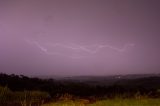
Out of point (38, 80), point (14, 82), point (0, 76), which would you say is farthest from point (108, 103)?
point (38, 80)

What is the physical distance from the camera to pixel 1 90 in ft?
89.2

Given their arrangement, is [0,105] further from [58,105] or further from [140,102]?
[140,102]

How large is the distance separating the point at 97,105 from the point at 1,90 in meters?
9.95

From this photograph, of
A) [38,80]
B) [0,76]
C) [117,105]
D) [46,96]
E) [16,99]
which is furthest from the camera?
[38,80]

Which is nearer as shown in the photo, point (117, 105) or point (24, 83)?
point (117, 105)

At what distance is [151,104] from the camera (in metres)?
19.7

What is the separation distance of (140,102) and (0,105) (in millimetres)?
9009

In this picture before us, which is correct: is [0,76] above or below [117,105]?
above

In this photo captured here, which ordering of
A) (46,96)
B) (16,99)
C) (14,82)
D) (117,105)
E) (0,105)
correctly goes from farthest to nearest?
1. (14,82)
2. (46,96)
3. (16,99)
4. (0,105)
5. (117,105)

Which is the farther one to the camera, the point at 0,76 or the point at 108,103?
the point at 0,76

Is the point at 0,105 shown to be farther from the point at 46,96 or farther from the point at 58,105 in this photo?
the point at 46,96

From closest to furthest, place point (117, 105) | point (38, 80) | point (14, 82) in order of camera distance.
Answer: point (117, 105) → point (14, 82) → point (38, 80)

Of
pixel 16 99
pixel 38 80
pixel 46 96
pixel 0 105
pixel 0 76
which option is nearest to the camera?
pixel 0 105

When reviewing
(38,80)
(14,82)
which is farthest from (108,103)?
(38,80)
